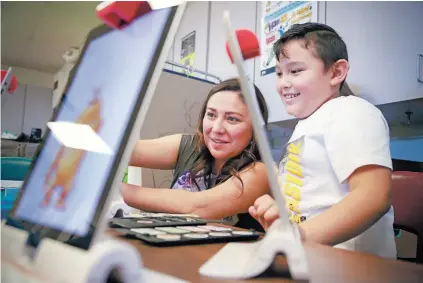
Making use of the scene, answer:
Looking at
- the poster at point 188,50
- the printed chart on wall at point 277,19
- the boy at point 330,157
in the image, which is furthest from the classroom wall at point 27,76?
the poster at point 188,50

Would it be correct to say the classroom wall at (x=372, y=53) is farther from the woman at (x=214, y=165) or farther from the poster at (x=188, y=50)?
the poster at (x=188, y=50)

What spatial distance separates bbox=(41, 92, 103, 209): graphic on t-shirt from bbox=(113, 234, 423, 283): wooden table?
78 mm

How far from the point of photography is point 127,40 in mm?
292

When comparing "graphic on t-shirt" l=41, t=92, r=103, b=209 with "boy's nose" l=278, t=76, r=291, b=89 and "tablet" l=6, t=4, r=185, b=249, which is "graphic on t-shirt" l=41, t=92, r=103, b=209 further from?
"boy's nose" l=278, t=76, r=291, b=89

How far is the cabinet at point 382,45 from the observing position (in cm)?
120

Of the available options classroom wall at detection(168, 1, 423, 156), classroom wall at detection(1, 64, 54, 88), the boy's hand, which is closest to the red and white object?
the boy's hand

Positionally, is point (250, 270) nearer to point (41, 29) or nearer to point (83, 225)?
point (83, 225)

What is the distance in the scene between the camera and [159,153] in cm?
102

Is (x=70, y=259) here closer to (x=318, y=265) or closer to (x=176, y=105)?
(x=318, y=265)

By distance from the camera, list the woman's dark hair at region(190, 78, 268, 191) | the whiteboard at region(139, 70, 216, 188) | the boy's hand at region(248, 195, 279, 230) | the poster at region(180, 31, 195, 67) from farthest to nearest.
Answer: the poster at region(180, 31, 195, 67)
the whiteboard at region(139, 70, 216, 188)
the woman's dark hair at region(190, 78, 268, 191)
the boy's hand at region(248, 195, 279, 230)

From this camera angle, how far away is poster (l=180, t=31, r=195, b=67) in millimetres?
2293

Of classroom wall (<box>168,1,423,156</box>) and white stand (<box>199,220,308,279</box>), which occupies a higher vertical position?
classroom wall (<box>168,1,423,156</box>)

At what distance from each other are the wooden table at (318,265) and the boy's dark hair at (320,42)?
Answer: 45 cm

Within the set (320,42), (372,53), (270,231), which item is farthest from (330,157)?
(372,53)
